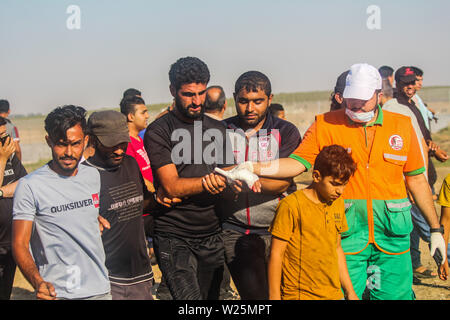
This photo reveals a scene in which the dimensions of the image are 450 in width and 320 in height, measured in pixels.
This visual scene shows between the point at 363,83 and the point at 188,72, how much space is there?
1381 millimetres

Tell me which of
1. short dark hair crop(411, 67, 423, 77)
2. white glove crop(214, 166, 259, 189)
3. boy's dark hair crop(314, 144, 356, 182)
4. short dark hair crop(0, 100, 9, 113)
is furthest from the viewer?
short dark hair crop(0, 100, 9, 113)

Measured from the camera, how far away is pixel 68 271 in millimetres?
3625

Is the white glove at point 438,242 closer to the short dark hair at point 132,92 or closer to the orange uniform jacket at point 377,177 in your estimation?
the orange uniform jacket at point 377,177

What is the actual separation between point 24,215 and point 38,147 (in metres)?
22.6

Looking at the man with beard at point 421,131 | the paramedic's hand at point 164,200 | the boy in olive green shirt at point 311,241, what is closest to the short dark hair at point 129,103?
the paramedic's hand at point 164,200

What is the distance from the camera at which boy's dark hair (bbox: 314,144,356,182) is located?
367 cm

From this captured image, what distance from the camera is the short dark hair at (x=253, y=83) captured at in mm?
4449

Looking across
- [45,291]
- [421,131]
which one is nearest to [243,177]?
[45,291]

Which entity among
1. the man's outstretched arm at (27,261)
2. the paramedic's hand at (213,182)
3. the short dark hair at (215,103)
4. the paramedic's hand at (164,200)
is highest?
the short dark hair at (215,103)

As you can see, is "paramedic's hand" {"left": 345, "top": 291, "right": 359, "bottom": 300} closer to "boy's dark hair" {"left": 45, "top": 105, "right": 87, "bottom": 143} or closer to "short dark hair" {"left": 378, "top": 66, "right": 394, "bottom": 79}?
"boy's dark hair" {"left": 45, "top": 105, "right": 87, "bottom": 143}

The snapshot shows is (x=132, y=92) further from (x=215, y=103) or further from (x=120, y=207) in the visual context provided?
(x=120, y=207)

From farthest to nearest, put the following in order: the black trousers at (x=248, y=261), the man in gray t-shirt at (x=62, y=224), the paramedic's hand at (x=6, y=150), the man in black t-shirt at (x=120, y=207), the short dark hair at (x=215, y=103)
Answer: the short dark hair at (x=215, y=103) → the paramedic's hand at (x=6, y=150) → the black trousers at (x=248, y=261) → the man in black t-shirt at (x=120, y=207) → the man in gray t-shirt at (x=62, y=224)

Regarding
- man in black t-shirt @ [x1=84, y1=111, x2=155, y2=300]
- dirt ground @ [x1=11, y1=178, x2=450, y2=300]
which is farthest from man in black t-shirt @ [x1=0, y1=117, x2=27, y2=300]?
dirt ground @ [x1=11, y1=178, x2=450, y2=300]
